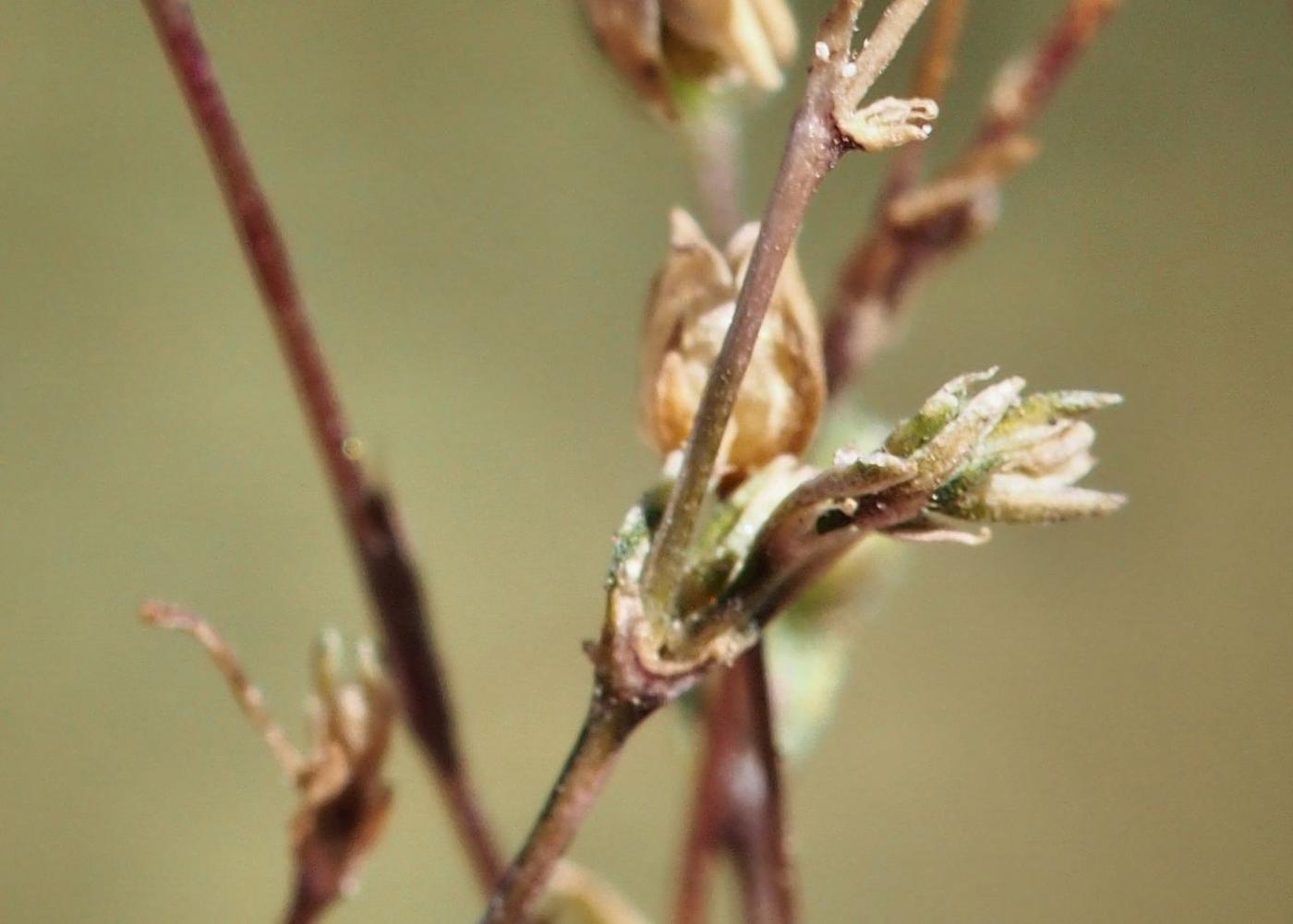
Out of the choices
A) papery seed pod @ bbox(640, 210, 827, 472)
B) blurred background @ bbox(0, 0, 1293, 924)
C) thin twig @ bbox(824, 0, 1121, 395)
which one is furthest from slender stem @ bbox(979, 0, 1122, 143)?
blurred background @ bbox(0, 0, 1293, 924)

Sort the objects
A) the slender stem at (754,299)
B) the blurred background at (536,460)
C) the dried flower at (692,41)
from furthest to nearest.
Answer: the blurred background at (536,460), the dried flower at (692,41), the slender stem at (754,299)

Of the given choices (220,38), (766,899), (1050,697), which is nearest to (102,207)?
(220,38)

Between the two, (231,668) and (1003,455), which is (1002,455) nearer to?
(1003,455)

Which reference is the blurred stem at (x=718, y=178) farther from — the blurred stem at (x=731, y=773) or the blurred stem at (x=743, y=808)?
the blurred stem at (x=743, y=808)

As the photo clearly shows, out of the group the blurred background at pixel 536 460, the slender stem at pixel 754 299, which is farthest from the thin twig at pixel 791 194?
the blurred background at pixel 536 460

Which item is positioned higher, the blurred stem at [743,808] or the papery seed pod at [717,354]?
the papery seed pod at [717,354]

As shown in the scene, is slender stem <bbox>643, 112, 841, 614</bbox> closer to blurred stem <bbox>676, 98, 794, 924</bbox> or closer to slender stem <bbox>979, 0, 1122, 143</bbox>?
blurred stem <bbox>676, 98, 794, 924</bbox>
